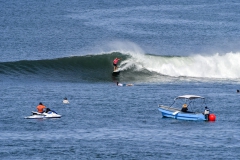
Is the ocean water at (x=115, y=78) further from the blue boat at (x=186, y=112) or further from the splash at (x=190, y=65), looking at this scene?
the blue boat at (x=186, y=112)

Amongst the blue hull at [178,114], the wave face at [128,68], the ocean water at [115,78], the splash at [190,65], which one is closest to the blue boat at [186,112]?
the blue hull at [178,114]

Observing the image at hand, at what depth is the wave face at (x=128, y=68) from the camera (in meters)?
79.2

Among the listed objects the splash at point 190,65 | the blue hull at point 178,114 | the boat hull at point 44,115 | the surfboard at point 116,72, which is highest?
the splash at point 190,65

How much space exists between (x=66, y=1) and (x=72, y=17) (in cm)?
2968

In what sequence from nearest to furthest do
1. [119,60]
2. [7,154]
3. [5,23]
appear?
[7,154], [119,60], [5,23]

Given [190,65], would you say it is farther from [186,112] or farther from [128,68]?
[186,112]

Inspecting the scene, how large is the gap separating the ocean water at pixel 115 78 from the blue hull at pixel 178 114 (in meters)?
0.52

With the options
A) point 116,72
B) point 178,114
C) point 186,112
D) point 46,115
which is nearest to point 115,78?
point 116,72

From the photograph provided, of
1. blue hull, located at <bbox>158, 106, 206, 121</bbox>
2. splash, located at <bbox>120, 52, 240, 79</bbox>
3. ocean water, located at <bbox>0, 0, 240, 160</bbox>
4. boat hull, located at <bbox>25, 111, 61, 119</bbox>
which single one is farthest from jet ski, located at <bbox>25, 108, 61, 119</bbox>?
splash, located at <bbox>120, 52, 240, 79</bbox>

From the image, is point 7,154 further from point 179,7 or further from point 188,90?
point 179,7

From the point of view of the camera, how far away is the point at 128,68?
273 feet

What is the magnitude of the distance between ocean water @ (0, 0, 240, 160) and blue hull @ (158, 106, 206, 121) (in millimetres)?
517

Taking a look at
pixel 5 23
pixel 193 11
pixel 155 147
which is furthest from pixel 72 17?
pixel 155 147

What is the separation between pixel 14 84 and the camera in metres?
72.7
